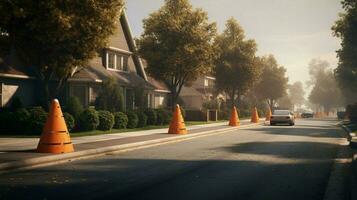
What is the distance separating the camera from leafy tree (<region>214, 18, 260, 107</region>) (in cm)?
5675

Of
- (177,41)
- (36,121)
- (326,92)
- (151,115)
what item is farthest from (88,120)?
(326,92)

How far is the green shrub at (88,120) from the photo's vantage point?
72.9ft

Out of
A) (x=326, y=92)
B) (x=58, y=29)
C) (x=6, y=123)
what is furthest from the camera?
(x=326, y=92)

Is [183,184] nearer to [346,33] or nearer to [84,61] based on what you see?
[84,61]

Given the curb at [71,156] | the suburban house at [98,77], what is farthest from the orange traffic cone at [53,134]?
the suburban house at [98,77]

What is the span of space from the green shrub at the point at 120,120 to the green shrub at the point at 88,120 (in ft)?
9.71

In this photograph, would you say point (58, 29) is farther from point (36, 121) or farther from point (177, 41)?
point (177, 41)

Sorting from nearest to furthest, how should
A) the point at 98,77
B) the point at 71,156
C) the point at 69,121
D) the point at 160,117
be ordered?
1. the point at 71,156
2. the point at 69,121
3. the point at 98,77
4. the point at 160,117

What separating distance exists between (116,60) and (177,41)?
567 centimetres

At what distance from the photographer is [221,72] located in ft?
187

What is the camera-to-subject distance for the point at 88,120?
22.2 metres

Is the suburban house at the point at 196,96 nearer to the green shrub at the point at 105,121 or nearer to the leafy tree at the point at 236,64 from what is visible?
the leafy tree at the point at 236,64

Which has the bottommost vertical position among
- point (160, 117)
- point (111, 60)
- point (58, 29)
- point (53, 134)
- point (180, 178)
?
point (180, 178)

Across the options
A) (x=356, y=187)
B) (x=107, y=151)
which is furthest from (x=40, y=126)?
(x=356, y=187)
